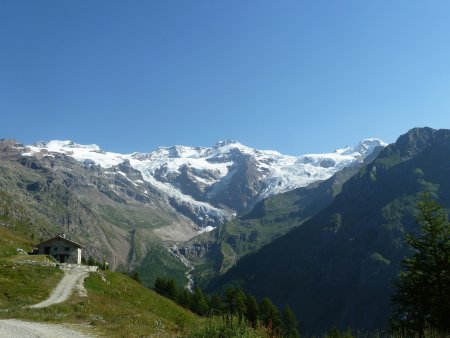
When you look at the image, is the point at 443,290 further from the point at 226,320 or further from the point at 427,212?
the point at 226,320

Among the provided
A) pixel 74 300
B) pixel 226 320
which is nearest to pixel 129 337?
pixel 226 320

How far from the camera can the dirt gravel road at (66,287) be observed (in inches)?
1862

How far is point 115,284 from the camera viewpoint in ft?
245

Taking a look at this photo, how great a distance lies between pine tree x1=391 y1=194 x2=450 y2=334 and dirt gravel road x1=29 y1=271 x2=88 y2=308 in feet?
111

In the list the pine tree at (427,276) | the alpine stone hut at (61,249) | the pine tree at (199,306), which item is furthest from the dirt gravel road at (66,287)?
the pine tree at (199,306)

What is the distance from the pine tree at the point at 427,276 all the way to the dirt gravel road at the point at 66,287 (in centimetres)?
3371

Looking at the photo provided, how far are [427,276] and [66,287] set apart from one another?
4535cm

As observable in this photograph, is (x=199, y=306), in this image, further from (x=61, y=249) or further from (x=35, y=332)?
(x=35, y=332)

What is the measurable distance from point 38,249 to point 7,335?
82055 mm

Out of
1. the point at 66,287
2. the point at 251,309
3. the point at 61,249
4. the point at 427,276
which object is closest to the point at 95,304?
the point at 66,287

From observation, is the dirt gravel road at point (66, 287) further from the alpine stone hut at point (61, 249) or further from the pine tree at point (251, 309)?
the pine tree at point (251, 309)

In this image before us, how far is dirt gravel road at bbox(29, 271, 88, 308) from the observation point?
47.3m

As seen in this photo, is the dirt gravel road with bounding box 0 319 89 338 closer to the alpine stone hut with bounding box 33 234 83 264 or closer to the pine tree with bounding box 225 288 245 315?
the alpine stone hut with bounding box 33 234 83 264

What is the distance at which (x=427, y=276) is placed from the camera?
31.0 metres
